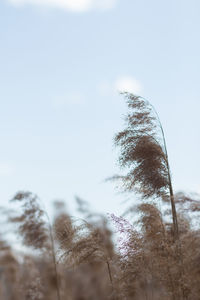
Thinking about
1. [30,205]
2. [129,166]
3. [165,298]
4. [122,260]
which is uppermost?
[30,205]

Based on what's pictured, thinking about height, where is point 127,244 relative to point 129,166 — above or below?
below

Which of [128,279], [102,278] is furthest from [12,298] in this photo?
[128,279]

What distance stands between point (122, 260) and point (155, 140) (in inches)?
103

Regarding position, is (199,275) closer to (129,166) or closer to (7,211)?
(129,166)

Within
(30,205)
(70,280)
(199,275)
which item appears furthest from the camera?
(70,280)

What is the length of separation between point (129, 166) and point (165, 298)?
2912mm

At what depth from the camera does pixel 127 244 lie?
937cm

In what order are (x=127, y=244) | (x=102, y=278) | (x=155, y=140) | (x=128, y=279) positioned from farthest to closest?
1. (x=102, y=278)
2. (x=128, y=279)
3. (x=127, y=244)
4. (x=155, y=140)

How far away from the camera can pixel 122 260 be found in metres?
9.70

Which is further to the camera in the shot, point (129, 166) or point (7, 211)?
point (7, 211)

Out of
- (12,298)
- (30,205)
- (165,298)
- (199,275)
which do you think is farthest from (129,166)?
(12,298)

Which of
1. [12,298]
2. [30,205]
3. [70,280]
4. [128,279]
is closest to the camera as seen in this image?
[128,279]

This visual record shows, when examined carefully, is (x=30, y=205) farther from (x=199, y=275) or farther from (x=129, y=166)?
(x=199, y=275)

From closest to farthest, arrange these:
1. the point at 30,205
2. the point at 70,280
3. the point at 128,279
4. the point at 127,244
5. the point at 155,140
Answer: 1. the point at 155,140
2. the point at 127,244
3. the point at 128,279
4. the point at 30,205
5. the point at 70,280
